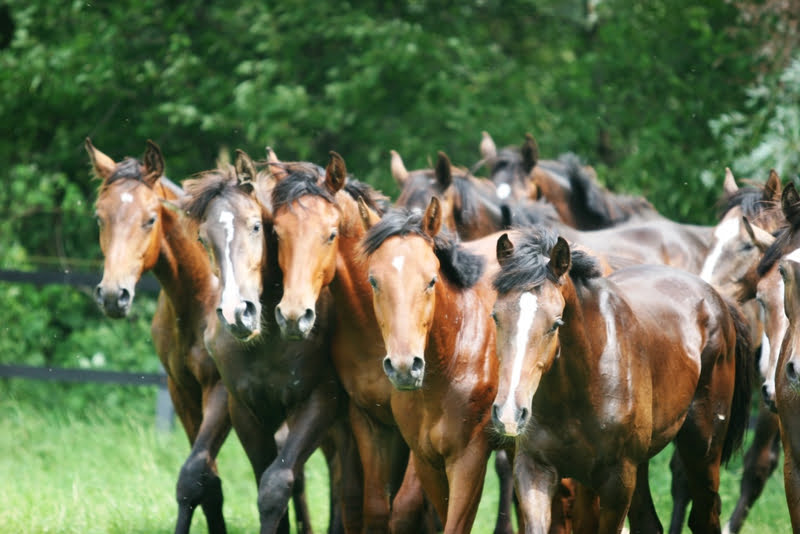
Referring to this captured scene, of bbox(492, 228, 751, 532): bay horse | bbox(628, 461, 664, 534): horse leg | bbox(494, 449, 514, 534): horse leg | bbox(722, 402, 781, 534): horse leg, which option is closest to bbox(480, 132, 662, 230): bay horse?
bbox(722, 402, 781, 534): horse leg

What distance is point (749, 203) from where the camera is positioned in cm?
754

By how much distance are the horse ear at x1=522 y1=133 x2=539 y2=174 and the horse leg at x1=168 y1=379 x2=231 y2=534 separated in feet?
13.2

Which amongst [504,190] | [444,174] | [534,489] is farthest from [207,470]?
[504,190]

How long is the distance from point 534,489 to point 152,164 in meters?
3.49

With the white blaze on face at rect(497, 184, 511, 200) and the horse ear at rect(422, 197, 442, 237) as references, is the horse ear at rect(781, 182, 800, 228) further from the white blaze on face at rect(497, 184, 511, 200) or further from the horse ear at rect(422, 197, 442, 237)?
the white blaze on face at rect(497, 184, 511, 200)

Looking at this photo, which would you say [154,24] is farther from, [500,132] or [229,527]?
[229,527]

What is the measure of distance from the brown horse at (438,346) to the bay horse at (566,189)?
3973mm

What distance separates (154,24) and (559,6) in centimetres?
506

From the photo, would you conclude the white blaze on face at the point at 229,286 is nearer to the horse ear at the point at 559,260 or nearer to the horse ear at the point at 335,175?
the horse ear at the point at 335,175

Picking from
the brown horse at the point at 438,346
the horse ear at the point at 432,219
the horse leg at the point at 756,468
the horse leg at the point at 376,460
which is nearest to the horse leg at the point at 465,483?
the brown horse at the point at 438,346

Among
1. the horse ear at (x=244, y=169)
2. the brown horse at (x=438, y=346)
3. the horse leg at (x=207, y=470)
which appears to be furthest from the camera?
the horse ear at (x=244, y=169)

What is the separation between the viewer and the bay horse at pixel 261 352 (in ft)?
19.6

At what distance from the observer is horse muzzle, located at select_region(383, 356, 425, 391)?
506 cm

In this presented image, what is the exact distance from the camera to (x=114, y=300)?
6730 mm
